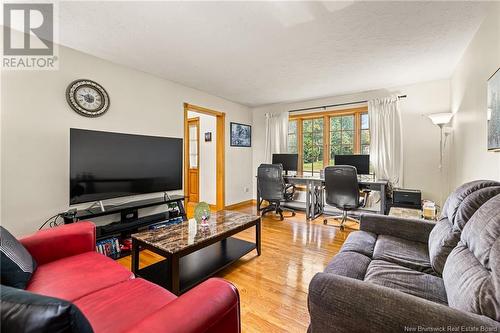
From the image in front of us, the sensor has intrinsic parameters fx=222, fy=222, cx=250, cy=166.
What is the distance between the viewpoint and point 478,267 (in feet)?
3.07

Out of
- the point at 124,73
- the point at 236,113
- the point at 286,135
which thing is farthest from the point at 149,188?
the point at 286,135

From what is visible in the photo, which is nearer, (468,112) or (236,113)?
(468,112)

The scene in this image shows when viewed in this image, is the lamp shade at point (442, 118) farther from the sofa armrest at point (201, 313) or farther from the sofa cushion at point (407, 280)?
the sofa armrest at point (201, 313)

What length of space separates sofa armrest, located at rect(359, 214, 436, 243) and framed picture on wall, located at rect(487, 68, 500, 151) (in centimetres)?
80

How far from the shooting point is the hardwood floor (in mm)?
1612

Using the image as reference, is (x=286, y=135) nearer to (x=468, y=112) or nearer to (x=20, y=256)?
(x=468, y=112)

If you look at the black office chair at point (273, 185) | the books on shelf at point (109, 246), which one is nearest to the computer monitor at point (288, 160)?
the black office chair at point (273, 185)

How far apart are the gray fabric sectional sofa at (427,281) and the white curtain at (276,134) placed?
359 centimetres

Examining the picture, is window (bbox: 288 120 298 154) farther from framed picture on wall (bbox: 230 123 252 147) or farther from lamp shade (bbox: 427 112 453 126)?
lamp shade (bbox: 427 112 453 126)

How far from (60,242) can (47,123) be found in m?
1.56

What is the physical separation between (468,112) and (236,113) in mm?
3914

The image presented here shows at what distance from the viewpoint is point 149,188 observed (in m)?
3.17

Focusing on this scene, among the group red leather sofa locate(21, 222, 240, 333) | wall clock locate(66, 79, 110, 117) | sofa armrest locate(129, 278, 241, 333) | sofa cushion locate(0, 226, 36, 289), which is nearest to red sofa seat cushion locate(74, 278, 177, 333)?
red leather sofa locate(21, 222, 240, 333)

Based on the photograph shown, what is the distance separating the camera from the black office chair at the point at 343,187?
345 cm
